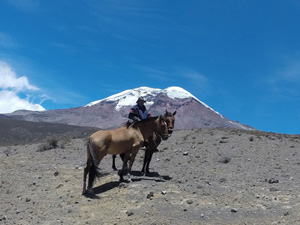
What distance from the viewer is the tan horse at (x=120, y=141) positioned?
9.77 metres

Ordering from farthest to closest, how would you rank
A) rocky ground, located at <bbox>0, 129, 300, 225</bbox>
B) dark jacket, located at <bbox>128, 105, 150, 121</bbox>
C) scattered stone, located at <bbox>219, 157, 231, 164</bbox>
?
1. scattered stone, located at <bbox>219, 157, 231, 164</bbox>
2. dark jacket, located at <bbox>128, 105, 150, 121</bbox>
3. rocky ground, located at <bbox>0, 129, 300, 225</bbox>

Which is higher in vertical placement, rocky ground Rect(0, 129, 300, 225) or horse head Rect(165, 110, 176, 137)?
horse head Rect(165, 110, 176, 137)

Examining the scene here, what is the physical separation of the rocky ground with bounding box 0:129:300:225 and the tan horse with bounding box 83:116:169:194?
78 cm

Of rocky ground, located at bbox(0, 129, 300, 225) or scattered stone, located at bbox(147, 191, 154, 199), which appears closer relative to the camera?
rocky ground, located at bbox(0, 129, 300, 225)

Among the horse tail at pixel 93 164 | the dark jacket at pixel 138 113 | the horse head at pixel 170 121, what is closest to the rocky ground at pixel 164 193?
the horse tail at pixel 93 164

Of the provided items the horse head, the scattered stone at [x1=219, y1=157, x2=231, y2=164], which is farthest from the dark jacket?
the scattered stone at [x1=219, y1=157, x2=231, y2=164]

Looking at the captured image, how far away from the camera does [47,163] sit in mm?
15812

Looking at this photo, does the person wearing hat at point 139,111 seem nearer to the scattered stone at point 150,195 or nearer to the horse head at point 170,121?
the horse head at point 170,121

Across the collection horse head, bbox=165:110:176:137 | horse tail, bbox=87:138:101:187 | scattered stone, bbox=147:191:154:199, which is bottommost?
scattered stone, bbox=147:191:154:199

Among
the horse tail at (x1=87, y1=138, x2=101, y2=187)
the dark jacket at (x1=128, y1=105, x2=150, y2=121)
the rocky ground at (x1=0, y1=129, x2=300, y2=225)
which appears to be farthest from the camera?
the dark jacket at (x1=128, y1=105, x2=150, y2=121)

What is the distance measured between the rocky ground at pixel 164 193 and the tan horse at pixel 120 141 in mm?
784

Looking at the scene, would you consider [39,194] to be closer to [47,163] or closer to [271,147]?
[47,163]

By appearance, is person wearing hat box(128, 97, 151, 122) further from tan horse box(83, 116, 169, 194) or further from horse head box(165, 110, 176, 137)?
horse head box(165, 110, 176, 137)

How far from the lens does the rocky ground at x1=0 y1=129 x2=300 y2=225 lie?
→ 8078 millimetres
